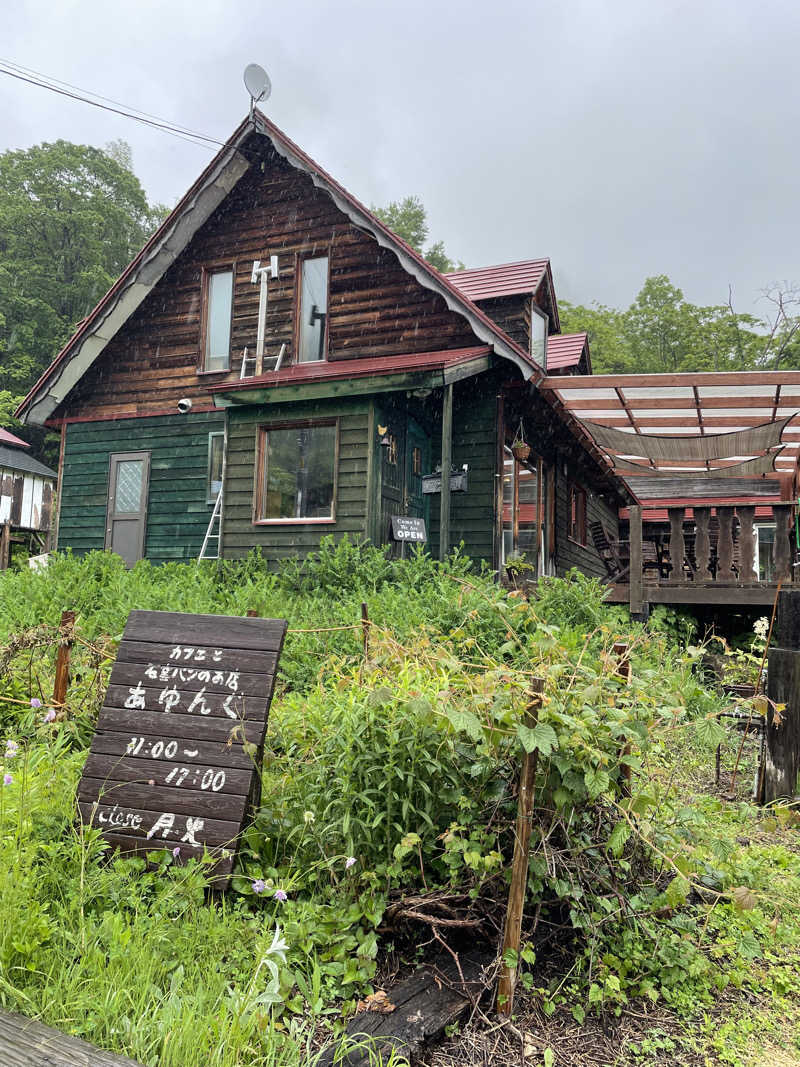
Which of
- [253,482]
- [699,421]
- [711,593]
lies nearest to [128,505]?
[253,482]

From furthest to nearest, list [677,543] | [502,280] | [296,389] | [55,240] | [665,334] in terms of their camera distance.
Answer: [55,240] → [665,334] → [502,280] → [296,389] → [677,543]

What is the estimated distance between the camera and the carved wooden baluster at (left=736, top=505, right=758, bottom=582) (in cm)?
983

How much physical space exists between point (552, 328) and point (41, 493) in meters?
20.9

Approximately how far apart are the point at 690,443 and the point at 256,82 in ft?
28.7

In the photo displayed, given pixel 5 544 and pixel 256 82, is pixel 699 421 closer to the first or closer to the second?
pixel 256 82

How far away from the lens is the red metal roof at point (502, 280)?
13273 mm

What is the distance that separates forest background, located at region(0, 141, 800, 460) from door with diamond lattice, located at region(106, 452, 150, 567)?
19582mm

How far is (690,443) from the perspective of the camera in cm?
1144

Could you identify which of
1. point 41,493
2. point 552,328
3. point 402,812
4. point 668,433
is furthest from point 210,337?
point 41,493

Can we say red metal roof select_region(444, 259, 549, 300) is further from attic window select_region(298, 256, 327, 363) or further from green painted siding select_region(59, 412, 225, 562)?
green painted siding select_region(59, 412, 225, 562)

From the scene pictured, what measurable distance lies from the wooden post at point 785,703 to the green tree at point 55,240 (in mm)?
35026

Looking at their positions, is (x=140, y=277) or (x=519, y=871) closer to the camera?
(x=519, y=871)

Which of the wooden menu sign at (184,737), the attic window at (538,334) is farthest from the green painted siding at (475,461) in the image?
the wooden menu sign at (184,737)

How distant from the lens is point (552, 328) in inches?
607
